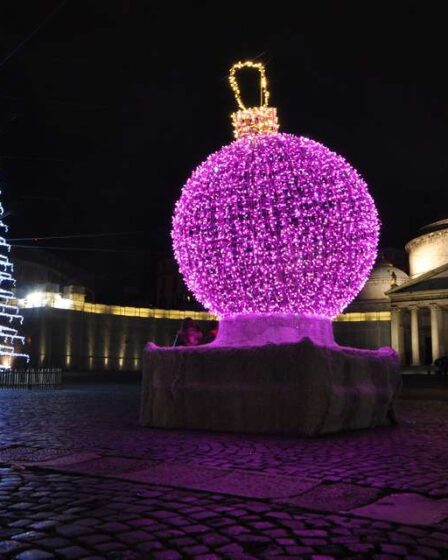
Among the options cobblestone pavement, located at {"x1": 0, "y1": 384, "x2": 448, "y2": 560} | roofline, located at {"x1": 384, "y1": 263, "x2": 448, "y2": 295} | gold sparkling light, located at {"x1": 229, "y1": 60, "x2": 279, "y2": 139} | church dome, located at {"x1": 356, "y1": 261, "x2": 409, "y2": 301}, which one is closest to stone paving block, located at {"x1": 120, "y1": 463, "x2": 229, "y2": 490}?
cobblestone pavement, located at {"x1": 0, "y1": 384, "x2": 448, "y2": 560}

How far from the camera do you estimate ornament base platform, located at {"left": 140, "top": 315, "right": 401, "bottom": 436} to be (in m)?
9.88

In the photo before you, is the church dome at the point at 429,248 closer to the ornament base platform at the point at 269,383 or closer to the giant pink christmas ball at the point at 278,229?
the ornament base platform at the point at 269,383

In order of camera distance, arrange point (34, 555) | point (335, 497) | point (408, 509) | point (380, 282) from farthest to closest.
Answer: point (380, 282), point (335, 497), point (408, 509), point (34, 555)

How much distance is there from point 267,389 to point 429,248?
65830 millimetres

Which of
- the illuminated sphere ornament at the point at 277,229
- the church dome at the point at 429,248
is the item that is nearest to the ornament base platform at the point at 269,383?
the illuminated sphere ornament at the point at 277,229

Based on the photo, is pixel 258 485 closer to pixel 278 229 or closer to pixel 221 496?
pixel 221 496

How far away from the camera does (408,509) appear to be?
5109mm

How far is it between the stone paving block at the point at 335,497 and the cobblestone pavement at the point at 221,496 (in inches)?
0.4

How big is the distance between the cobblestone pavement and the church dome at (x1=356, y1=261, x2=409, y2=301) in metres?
64.7

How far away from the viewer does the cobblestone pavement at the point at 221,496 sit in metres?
4.11

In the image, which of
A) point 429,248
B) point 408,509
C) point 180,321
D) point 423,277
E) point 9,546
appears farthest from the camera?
point 429,248

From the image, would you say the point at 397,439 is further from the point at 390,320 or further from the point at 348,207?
the point at 390,320

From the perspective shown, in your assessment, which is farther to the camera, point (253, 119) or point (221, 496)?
point (253, 119)

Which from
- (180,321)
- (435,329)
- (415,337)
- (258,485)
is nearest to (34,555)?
(258,485)
